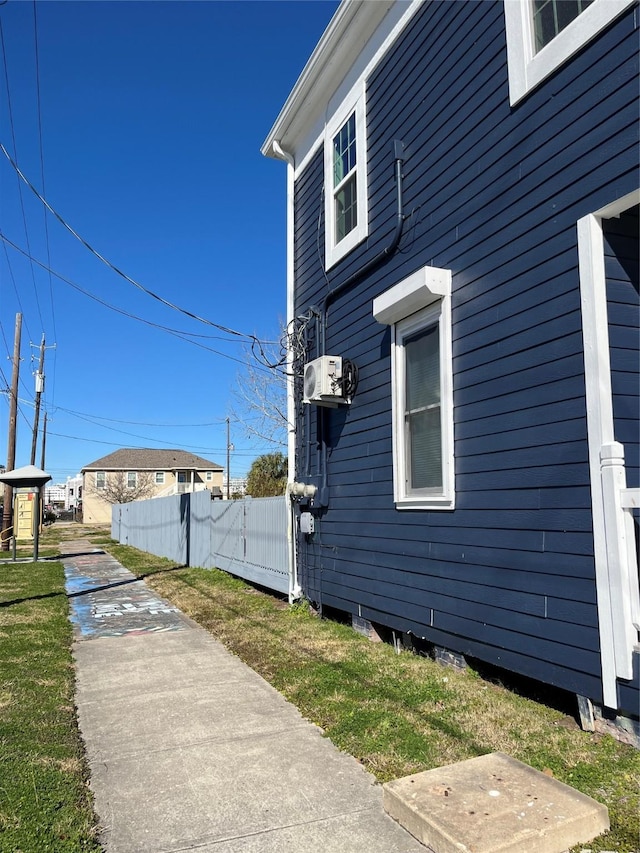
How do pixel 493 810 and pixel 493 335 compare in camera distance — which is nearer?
pixel 493 810

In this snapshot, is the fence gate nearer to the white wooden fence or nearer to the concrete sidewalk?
the white wooden fence

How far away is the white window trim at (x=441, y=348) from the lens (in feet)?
16.3

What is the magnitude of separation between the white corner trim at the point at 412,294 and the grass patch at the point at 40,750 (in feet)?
12.9

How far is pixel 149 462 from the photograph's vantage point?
56469mm

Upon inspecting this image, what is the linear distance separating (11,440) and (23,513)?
2.45 m

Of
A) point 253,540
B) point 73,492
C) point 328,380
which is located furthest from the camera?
point 73,492

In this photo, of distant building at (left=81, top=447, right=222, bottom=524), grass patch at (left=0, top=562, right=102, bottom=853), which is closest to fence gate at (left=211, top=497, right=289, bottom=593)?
grass patch at (left=0, top=562, right=102, bottom=853)

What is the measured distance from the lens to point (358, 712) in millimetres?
4035

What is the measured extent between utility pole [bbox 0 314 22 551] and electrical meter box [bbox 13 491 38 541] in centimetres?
40

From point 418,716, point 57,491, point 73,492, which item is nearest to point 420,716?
point 418,716

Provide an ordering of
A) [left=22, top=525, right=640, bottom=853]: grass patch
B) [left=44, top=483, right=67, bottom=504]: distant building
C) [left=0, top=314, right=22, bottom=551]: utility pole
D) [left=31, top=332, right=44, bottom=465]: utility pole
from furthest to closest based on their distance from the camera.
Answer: [left=44, top=483, right=67, bottom=504]: distant building
[left=31, top=332, right=44, bottom=465]: utility pole
[left=0, top=314, right=22, bottom=551]: utility pole
[left=22, top=525, right=640, bottom=853]: grass patch

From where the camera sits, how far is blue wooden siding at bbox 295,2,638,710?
147 inches

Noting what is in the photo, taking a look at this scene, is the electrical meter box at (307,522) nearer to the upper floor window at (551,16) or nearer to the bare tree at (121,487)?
the upper floor window at (551,16)

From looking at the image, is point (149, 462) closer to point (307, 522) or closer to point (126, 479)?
point (126, 479)
